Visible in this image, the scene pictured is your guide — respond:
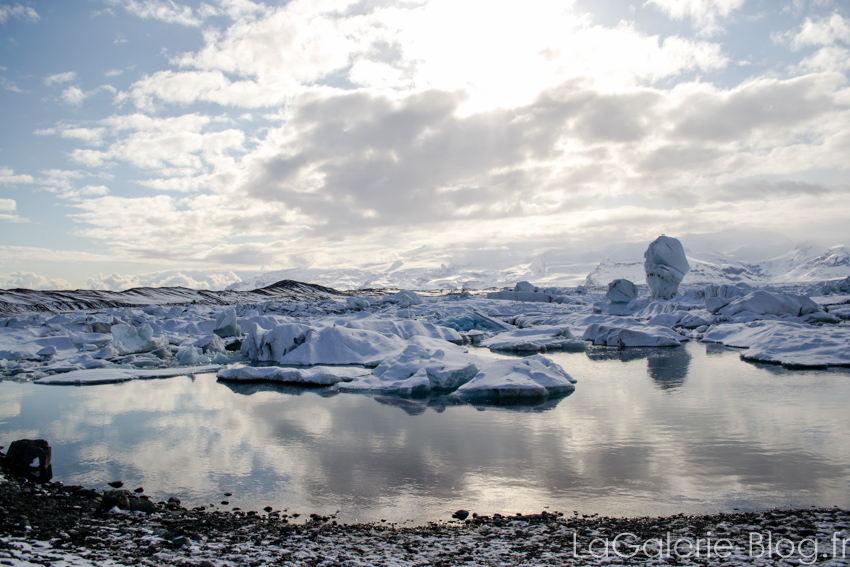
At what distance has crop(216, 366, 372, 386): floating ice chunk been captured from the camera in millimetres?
10445

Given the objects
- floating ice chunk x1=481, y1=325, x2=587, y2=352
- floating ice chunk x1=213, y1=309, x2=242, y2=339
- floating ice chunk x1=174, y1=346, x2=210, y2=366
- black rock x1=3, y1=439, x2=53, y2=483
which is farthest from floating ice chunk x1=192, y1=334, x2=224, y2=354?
black rock x1=3, y1=439, x2=53, y2=483

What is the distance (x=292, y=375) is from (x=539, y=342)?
8754mm

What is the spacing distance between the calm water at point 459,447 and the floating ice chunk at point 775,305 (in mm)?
11454

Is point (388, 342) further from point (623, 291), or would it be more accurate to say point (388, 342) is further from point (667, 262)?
point (667, 262)

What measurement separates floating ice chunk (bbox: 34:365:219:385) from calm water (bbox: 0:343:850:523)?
124 cm

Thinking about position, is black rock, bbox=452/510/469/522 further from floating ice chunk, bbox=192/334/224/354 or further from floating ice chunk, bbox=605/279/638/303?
floating ice chunk, bbox=605/279/638/303

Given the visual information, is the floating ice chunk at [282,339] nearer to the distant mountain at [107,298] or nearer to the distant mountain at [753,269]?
the distant mountain at [107,298]

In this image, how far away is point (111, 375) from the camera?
1131 cm

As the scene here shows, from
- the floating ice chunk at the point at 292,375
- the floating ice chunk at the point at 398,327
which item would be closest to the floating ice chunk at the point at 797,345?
the floating ice chunk at the point at 398,327

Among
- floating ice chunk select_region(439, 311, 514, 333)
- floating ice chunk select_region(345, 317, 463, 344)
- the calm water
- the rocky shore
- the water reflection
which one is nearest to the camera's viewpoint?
the rocky shore

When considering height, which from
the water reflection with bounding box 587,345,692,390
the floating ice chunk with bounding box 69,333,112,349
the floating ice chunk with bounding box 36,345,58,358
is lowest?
the water reflection with bounding box 587,345,692,390

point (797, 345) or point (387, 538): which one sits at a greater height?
point (797, 345)

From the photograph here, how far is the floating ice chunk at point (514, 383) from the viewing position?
857 centimetres

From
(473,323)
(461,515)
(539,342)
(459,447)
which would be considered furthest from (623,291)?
(461,515)
